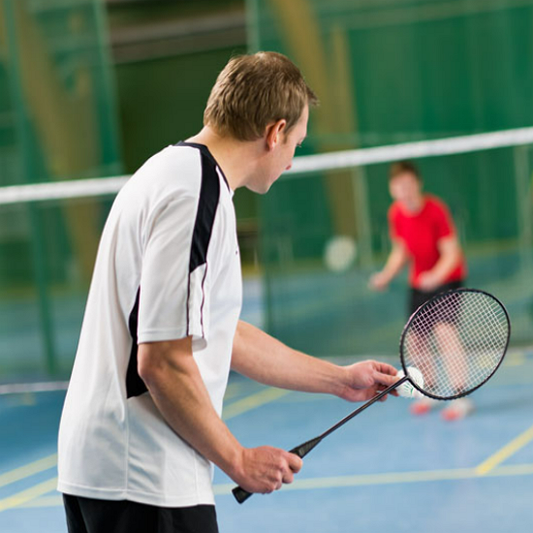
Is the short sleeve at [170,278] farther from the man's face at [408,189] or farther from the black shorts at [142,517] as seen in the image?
the man's face at [408,189]

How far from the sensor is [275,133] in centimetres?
206

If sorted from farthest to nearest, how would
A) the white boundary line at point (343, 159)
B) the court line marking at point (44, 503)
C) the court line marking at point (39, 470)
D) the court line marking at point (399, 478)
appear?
the white boundary line at point (343, 159), the court line marking at point (39, 470), the court line marking at point (44, 503), the court line marking at point (399, 478)

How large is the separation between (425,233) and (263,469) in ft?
16.2

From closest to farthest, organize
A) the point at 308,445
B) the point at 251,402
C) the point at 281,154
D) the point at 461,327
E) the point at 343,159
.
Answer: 1. the point at 281,154
2. the point at 308,445
3. the point at 461,327
4. the point at 251,402
5. the point at 343,159

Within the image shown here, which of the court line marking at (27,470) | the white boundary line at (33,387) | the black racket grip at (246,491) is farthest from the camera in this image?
the white boundary line at (33,387)

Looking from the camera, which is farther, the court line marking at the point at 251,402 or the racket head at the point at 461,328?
the court line marking at the point at 251,402

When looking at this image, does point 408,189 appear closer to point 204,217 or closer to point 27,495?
point 27,495

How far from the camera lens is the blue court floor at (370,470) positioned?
4.51 m

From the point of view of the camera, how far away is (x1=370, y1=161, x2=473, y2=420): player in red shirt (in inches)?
260

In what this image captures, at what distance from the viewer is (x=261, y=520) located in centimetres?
464

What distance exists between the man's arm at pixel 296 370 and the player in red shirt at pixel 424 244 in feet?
13.4

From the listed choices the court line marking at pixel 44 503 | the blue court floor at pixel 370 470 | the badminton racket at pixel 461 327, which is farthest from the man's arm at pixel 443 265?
the badminton racket at pixel 461 327

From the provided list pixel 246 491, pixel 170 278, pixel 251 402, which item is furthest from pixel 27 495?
pixel 170 278

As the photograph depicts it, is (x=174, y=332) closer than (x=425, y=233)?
Yes
